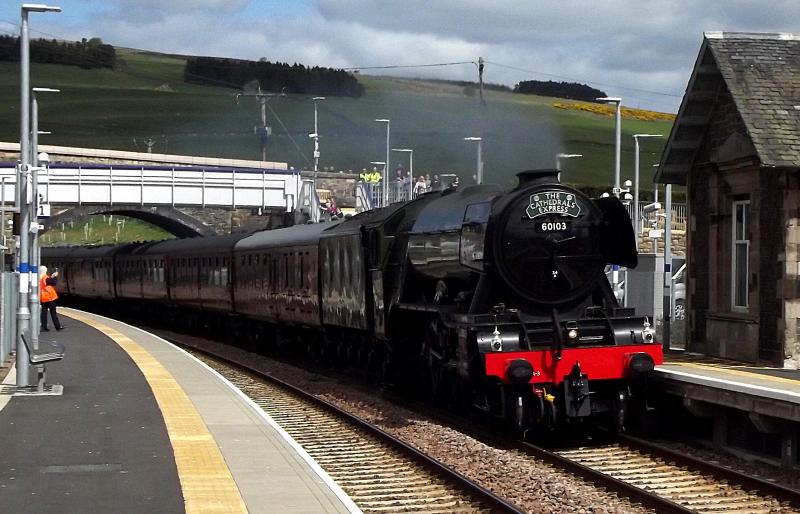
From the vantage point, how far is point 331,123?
80.9 m

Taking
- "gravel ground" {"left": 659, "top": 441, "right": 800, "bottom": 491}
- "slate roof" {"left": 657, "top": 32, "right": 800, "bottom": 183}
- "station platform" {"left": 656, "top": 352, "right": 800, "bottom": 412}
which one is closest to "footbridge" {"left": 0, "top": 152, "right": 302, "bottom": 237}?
"slate roof" {"left": 657, "top": 32, "right": 800, "bottom": 183}

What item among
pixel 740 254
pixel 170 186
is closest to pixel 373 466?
pixel 740 254

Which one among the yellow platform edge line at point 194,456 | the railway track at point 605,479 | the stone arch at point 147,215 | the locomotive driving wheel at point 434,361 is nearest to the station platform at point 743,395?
the railway track at point 605,479

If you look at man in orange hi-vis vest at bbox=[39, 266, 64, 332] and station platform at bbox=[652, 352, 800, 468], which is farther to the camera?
man in orange hi-vis vest at bbox=[39, 266, 64, 332]

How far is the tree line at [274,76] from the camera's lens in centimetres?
6881

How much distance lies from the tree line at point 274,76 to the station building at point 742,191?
35.7 m

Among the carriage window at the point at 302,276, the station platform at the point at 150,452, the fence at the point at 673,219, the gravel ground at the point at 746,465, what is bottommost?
the gravel ground at the point at 746,465

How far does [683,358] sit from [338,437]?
6.88 m

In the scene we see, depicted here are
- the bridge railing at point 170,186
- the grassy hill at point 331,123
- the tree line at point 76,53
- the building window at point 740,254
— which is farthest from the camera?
the tree line at point 76,53

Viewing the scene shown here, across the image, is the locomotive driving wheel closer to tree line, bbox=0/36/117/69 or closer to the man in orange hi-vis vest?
the man in orange hi-vis vest

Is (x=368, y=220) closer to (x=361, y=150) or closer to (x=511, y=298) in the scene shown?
(x=511, y=298)

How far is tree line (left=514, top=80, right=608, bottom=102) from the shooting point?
3472 cm

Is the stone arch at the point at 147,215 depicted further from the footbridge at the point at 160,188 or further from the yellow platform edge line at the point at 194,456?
the yellow platform edge line at the point at 194,456

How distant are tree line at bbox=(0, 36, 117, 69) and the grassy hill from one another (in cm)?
91
